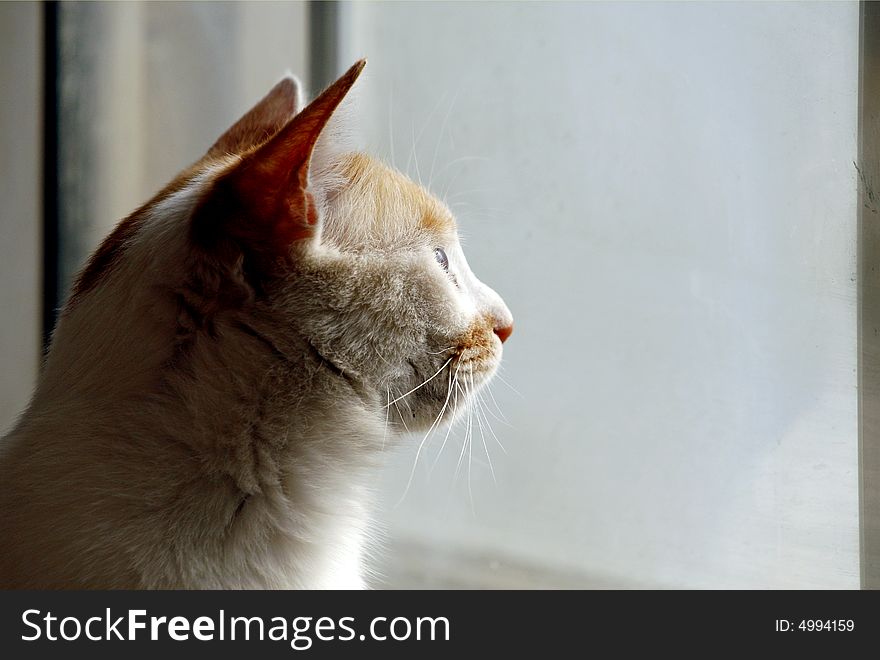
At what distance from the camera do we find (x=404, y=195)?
0.89 meters

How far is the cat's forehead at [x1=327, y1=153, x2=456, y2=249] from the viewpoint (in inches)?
32.6

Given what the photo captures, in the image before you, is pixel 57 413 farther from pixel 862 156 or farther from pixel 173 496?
pixel 862 156

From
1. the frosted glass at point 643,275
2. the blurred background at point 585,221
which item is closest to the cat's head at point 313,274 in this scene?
the blurred background at point 585,221

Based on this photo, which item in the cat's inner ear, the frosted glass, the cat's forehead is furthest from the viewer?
the frosted glass

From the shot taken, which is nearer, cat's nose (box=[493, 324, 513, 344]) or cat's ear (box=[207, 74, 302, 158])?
cat's nose (box=[493, 324, 513, 344])

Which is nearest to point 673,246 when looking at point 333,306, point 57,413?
point 333,306

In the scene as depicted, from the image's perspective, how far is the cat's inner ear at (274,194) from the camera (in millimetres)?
691

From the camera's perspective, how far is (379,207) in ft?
2.81

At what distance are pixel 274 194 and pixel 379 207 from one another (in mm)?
158

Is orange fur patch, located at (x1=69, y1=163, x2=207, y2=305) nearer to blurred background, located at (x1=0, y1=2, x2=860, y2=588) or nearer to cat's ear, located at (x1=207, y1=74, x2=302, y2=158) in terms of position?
cat's ear, located at (x1=207, y1=74, x2=302, y2=158)
